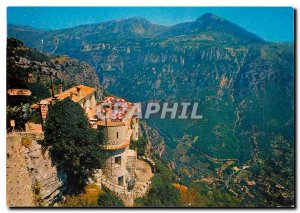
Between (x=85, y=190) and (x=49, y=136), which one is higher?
(x=49, y=136)

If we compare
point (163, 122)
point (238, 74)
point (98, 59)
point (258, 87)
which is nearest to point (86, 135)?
point (98, 59)

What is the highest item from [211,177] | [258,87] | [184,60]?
[184,60]

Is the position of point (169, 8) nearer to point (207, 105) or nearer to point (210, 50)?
point (207, 105)

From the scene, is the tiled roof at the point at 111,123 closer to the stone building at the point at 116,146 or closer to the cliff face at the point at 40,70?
the stone building at the point at 116,146

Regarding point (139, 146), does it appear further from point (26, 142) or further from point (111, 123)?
point (26, 142)

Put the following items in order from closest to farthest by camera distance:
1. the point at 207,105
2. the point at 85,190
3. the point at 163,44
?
the point at 85,190 → the point at 163,44 → the point at 207,105
